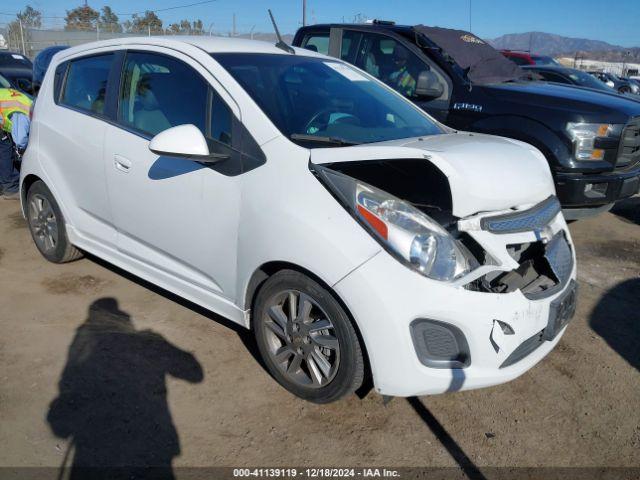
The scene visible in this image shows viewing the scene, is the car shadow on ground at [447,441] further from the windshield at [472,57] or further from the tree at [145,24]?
the tree at [145,24]

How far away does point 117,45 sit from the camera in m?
3.74

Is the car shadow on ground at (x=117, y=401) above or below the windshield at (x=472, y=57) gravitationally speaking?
below

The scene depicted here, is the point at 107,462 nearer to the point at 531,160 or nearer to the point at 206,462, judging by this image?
the point at 206,462

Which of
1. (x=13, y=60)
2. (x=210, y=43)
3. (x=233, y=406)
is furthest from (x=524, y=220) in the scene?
(x=13, y=60)

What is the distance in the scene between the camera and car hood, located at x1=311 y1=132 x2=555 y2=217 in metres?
2.52

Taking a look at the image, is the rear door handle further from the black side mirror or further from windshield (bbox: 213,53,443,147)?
the black side mirror

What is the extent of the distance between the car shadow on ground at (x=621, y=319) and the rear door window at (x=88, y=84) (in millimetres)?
3707

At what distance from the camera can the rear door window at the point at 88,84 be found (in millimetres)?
3771

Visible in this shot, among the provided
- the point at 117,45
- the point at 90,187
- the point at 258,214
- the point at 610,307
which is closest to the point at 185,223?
the point at 258,214

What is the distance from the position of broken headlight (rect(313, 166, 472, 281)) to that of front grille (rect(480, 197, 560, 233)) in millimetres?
192

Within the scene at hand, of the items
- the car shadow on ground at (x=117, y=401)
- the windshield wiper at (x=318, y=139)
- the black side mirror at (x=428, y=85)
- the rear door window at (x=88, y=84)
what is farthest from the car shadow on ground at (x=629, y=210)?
the rear door window at (x=88, y=84)

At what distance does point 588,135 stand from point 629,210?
262 centimetres

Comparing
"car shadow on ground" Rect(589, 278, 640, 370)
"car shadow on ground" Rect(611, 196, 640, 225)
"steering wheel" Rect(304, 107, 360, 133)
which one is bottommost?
"car shadow on ground" Rect(611, 196, 640, 225)

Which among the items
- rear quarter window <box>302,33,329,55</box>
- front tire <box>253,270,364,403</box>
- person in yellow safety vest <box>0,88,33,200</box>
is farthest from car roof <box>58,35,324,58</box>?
person in yellow safety vest <box>0,88,33,200</box>
